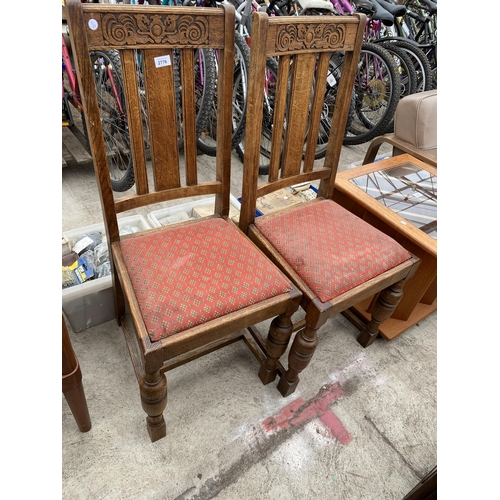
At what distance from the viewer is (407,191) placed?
1.57 meters

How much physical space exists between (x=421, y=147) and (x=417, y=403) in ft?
3.97

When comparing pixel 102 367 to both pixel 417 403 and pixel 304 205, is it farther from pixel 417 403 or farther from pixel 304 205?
pixel 417 403

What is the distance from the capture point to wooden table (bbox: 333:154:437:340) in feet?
4.54

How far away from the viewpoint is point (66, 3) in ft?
2.58

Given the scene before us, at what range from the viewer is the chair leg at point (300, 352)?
115 cm

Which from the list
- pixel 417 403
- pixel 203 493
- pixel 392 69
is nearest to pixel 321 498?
pixel 203 493

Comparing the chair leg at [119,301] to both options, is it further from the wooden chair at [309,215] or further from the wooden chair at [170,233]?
the wooden chair at [309,215]

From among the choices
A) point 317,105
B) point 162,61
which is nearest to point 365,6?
point 317,105

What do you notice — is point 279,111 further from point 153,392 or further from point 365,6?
point 365,6

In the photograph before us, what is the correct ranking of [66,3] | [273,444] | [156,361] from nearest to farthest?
[66,3]
[156,361]
[273,444]

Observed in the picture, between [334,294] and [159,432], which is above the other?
[334,294]

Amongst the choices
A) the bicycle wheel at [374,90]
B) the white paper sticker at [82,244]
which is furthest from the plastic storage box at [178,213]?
the bicycle wheel at [374,90]

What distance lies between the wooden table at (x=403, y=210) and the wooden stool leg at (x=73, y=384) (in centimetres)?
116

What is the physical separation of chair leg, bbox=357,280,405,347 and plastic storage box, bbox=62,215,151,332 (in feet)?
3.46
